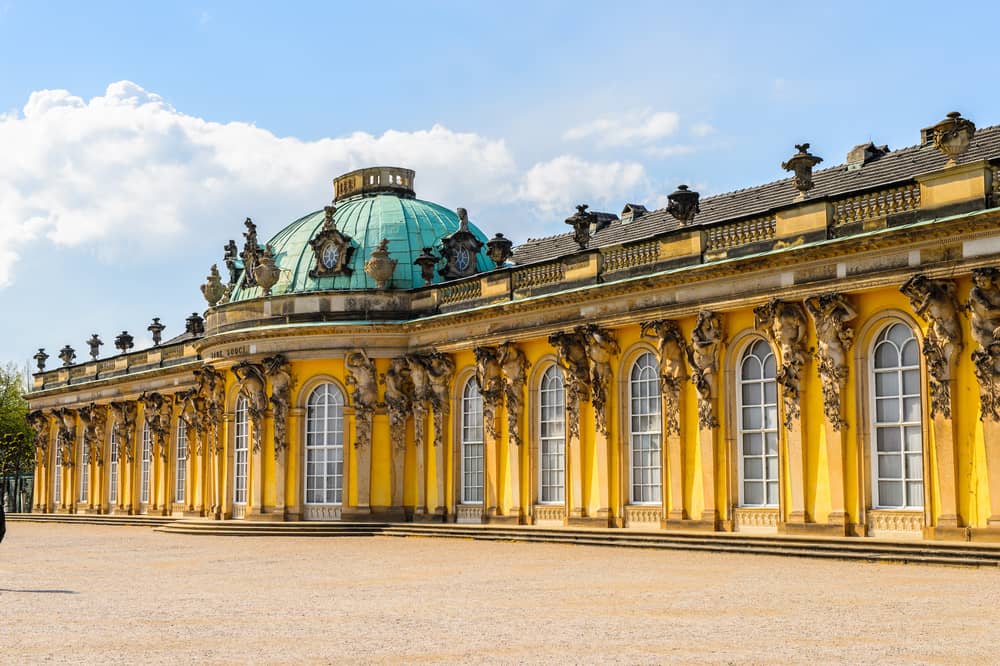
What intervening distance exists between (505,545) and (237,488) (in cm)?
1382

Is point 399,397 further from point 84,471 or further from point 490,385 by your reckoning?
point 84,471

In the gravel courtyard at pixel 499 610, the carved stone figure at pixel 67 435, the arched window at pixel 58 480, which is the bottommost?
the gravel courtyard at pixel 499 610

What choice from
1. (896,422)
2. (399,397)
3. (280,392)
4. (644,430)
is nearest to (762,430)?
(896,422)

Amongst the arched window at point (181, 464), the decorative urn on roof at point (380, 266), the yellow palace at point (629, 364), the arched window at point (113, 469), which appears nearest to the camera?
the yellow palace at point (629, 364)

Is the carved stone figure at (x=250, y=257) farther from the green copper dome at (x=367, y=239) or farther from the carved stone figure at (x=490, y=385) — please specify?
the carved stone figure at (x=490, y=385)

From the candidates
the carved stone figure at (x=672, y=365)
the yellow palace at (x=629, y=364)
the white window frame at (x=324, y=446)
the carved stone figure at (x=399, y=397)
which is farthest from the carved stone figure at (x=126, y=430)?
the carved stone figure at (x=672, y=365)

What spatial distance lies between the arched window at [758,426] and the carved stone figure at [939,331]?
4038 millimetres

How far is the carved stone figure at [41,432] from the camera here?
6006 centimetres

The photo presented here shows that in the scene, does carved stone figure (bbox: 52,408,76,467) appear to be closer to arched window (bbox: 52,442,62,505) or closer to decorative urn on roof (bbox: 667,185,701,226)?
arched window (bbox: 52,442,62,505)

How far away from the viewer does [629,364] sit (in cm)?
2961

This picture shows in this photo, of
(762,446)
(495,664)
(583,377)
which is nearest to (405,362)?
(583,377)

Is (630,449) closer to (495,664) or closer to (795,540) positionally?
(795,540)

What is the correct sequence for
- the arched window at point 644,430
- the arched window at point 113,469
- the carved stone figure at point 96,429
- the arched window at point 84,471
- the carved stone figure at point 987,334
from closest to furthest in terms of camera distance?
1. the carved stone figure at point 987,334
2. the arched window at point 644,430
3. the arched window at point 113,469
4. the carved stone figure at point 96,429
5. the arched window at point 84,471

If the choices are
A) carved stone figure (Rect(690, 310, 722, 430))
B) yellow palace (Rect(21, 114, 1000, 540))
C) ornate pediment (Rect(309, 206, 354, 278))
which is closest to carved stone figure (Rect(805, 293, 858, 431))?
yellow palace (Rect(21, 114, 1000, 540))
